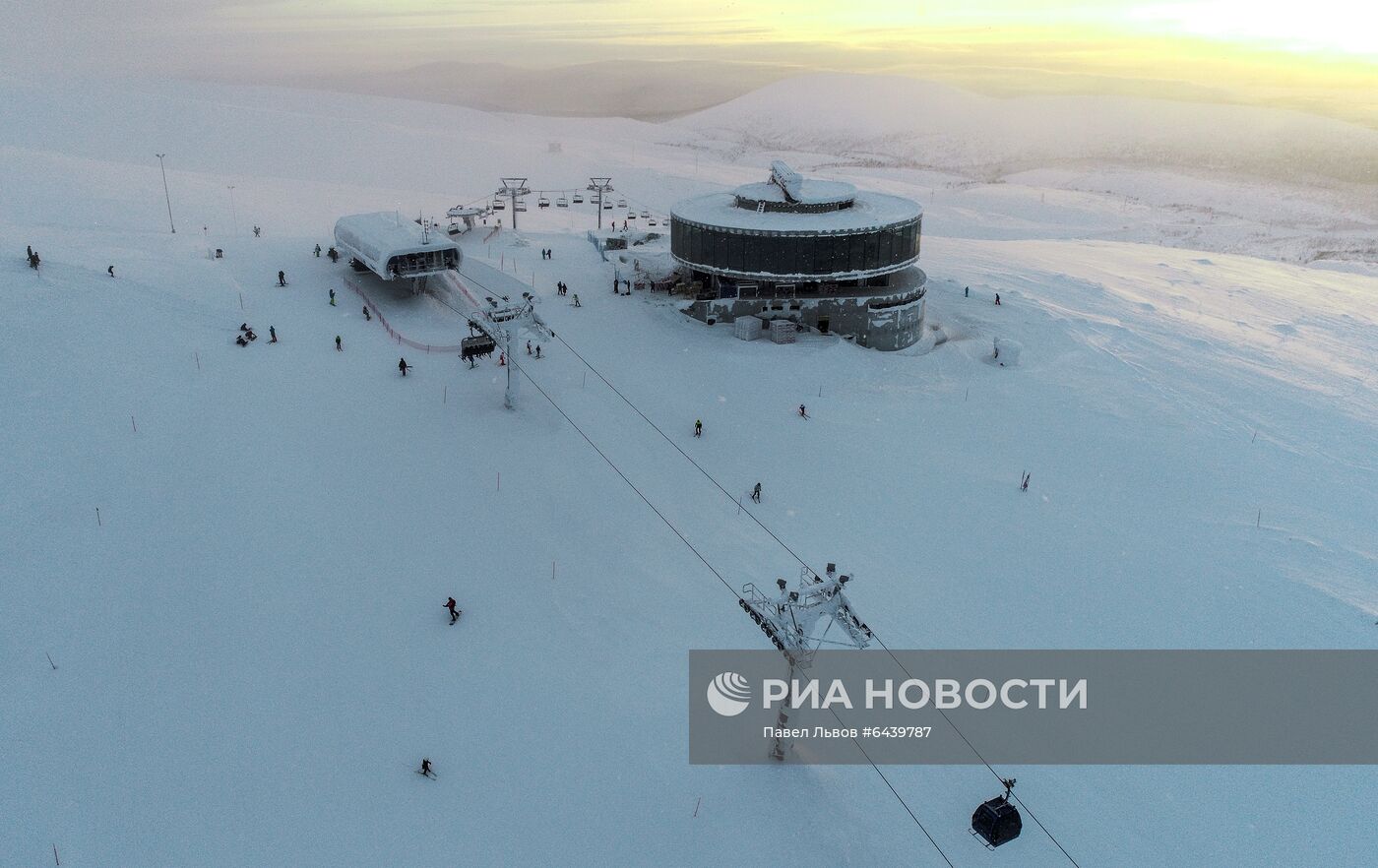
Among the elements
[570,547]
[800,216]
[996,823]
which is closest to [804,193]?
[800,216]

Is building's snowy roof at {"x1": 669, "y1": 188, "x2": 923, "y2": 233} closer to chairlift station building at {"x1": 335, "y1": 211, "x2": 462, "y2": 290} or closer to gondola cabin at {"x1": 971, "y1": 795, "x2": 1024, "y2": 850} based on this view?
chairlift station building at {"x1": 335, "y1": 211, "x2": 462, "y2": 290}

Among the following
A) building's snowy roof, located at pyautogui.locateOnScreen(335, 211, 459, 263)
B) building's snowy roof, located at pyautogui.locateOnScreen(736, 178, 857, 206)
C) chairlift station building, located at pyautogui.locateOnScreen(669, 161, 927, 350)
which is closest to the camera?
building's snowy roof, located at pyautogui.locateOnScreen(335, 211, 459, 263)

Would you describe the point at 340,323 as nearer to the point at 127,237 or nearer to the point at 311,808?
the point at 127,237

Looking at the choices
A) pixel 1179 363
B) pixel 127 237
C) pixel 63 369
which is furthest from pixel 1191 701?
pixel 127 237

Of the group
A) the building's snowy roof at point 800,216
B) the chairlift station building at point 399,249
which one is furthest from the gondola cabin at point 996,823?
the chairlift station building at point 399,249

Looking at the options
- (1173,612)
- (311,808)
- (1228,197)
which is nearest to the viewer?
(311,808)

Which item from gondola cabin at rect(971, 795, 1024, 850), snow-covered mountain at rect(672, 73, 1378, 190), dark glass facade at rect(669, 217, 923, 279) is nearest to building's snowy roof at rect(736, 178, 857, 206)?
dark glass facade at rect(669, 217, 923, 279)

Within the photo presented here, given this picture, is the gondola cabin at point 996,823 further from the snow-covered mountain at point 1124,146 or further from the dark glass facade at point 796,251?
the snow-covered mountain at point 1124,146
